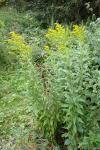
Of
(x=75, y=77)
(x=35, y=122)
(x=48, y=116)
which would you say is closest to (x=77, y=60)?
(x=75, y=77)

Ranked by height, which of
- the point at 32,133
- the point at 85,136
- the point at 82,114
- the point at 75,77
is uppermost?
the point at 75,77

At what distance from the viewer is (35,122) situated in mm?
4332

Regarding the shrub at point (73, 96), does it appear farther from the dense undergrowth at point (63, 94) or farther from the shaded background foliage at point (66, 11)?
the shaded background foliage at point (66, 11)

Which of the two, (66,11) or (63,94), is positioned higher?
(63,94)

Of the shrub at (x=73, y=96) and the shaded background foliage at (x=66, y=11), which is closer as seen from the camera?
the shrub at (x=73, y=96)

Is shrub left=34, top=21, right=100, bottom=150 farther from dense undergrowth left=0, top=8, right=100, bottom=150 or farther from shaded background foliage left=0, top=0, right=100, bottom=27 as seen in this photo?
shaded background foliage left=0, top=0, right=100, bottom=27

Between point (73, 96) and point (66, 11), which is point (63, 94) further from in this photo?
point (66, 11)

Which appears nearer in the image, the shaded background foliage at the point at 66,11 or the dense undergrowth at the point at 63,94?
the dense undergrowth at the point at 63,94

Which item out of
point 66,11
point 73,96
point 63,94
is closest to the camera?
point 73,96

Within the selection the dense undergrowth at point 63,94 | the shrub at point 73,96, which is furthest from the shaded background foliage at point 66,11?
the shrub at point 73,96

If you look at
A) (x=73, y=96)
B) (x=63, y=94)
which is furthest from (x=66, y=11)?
(x=73, y=96)

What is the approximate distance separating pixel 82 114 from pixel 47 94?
50 centimetres

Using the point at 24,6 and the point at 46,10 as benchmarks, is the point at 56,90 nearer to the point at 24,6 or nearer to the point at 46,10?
the point at 46,10

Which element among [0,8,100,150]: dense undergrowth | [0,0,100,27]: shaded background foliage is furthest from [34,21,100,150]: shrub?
[0,0,100,27]: shaded background foliage
